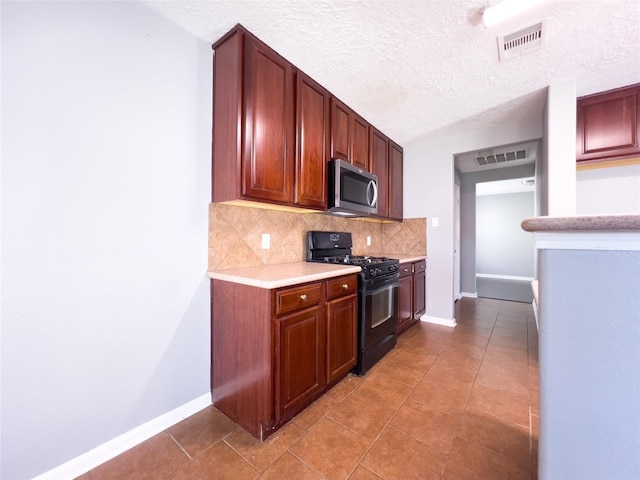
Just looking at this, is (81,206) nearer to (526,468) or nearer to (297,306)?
(297,306)

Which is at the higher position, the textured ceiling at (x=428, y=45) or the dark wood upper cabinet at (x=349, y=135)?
the textured ceiling at (x=428, y=45)

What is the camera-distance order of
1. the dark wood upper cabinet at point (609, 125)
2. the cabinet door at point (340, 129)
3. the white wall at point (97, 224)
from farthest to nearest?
the cabinet door at point (340, 129) → the dark wood upper cabinet at point (609, 125) → the white wall at point (97, 224)

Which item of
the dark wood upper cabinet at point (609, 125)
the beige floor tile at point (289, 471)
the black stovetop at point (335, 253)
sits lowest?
the beige floor tile at point (289, 471)

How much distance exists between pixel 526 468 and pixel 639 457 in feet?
2.98

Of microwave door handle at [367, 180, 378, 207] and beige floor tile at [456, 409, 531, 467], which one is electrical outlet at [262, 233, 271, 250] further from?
beige floor tile at [456, 409, 531, 467]

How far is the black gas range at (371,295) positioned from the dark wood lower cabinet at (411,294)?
0.29 meters

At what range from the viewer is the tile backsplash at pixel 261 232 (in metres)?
1.77

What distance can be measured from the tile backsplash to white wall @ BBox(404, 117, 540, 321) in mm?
886

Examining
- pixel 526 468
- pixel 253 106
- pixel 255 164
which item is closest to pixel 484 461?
pixel 526 468

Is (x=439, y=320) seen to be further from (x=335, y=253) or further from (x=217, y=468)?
(x=217, y=468)

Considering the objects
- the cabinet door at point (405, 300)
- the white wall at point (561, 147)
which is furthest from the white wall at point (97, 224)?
the white wall at point (561, 147)

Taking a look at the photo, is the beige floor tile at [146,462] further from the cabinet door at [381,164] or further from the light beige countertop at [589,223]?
the cabinet door at [381,164]

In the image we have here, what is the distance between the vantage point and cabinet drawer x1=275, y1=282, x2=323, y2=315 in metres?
1.41

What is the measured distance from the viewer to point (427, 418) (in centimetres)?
158
